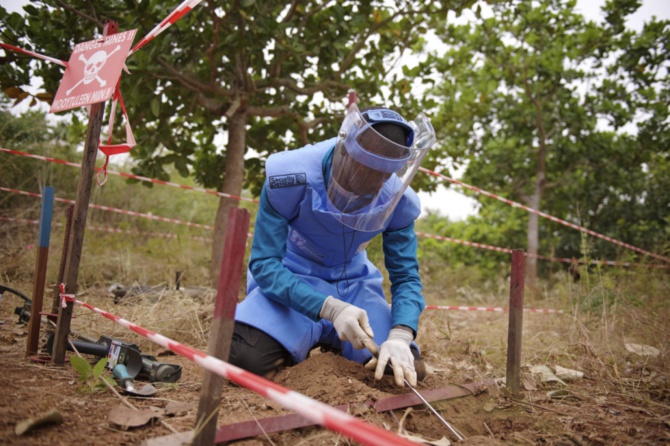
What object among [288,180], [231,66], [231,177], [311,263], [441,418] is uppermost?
[231,66]

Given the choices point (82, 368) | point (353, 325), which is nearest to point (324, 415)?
point (353, 325)

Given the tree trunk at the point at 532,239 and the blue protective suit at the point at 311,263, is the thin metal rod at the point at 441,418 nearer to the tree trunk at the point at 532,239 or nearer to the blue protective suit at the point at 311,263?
the blue protective suit at the point at 311,263

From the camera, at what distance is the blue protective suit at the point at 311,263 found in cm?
232

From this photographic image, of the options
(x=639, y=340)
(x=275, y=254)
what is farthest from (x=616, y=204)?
(x=275, y=254)

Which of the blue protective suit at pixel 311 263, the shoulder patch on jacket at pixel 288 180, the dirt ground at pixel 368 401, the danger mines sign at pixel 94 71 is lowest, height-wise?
the dirt ground at pixel 368 401

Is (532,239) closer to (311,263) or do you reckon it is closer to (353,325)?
(311,263)

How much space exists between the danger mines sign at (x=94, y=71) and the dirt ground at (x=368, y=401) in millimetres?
1210

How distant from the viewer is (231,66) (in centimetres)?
436

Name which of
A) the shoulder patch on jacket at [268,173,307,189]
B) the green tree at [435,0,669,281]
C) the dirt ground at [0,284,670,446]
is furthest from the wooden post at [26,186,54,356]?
the green tree at [435,0,669,281]

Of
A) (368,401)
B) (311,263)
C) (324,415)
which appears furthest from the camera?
(311,263)

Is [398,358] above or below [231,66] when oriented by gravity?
below

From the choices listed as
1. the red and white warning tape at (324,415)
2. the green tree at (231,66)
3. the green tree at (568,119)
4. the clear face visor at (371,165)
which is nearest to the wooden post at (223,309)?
the red and white warning tape at (324,415)

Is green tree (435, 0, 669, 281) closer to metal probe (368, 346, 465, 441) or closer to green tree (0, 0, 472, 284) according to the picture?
green tree (0, 0, 472, 284)

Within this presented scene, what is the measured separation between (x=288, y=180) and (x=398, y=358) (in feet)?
3.05
